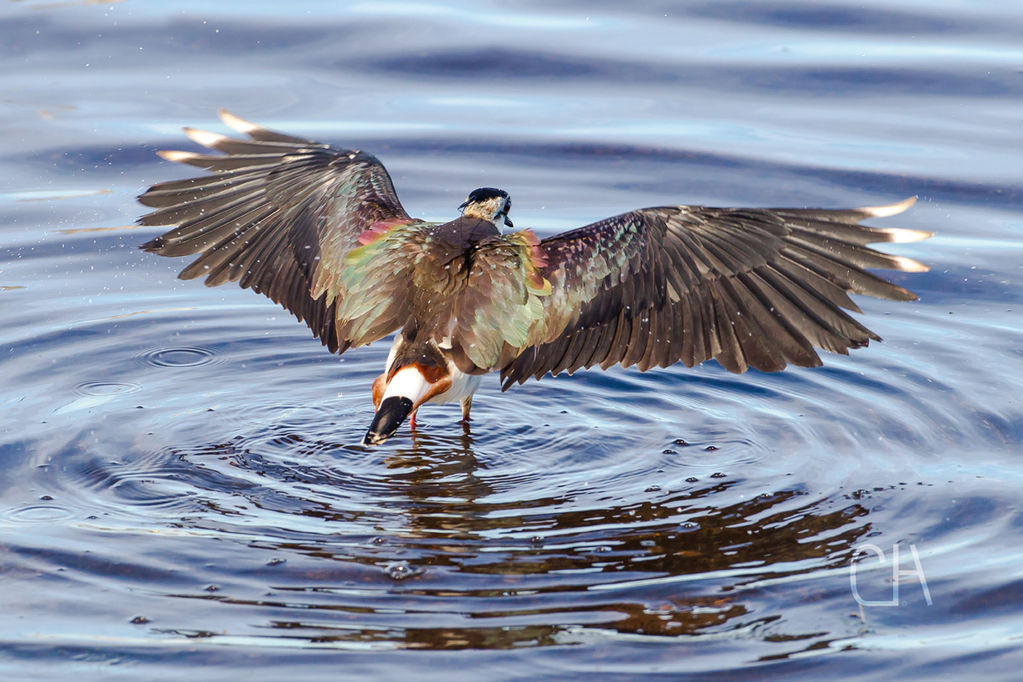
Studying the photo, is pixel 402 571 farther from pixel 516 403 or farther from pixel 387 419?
pixel 516 403

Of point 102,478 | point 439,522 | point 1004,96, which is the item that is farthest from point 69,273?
point 1004,96

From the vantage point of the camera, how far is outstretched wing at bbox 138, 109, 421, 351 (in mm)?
6562

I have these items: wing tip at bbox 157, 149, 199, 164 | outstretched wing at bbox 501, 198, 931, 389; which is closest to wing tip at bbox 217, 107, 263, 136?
wing tip at bbox 157, 149, 199, 164

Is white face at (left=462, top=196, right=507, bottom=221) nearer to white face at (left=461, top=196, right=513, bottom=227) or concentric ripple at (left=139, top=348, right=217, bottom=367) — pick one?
white face at (left=461, top=196, right=513, bottom=227)

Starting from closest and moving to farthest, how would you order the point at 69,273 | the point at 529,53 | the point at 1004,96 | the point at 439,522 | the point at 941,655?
the point at 941,655
the point at 439,522
the point at 69,273
the point at 1004,96
the point at 529,53

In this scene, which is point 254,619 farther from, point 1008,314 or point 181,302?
point 1008,314

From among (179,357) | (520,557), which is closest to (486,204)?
(179,357)

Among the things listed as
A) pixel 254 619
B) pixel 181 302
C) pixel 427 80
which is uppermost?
pixel 427 80

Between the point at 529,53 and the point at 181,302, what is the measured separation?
4.62 metres

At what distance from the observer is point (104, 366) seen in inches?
284

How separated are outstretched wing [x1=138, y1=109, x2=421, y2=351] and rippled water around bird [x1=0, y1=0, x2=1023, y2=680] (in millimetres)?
592

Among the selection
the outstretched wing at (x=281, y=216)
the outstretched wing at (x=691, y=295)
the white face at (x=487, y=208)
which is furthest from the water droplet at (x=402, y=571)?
the white face at (x=487, y=208)

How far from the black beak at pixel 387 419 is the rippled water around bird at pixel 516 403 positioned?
301mm

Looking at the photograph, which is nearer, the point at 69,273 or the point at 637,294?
the point at 637,294
